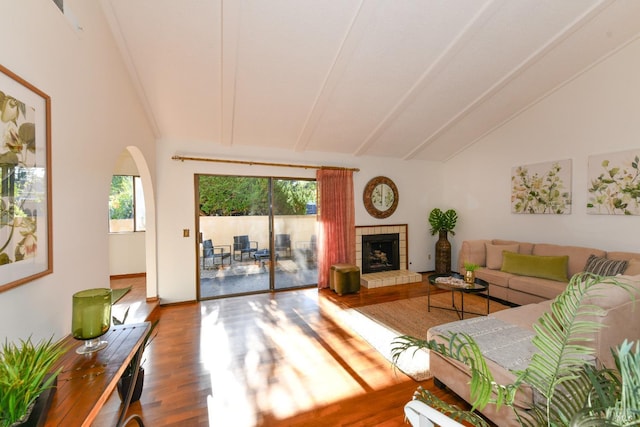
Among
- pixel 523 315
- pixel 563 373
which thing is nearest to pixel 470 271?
pixel 523 315

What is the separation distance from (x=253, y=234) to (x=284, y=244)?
569 mm

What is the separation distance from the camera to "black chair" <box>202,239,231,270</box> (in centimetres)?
425

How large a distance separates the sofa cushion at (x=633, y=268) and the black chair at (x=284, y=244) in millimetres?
4382

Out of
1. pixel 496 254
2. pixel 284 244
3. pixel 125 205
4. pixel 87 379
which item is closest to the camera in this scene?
pixel 87 379

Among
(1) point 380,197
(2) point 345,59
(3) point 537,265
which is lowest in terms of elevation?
(3) point 537,265

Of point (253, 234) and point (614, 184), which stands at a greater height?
point (614, 184)

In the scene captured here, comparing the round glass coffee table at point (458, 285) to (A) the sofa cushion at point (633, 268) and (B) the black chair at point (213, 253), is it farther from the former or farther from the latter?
(B) the black chair at point (213, 253)

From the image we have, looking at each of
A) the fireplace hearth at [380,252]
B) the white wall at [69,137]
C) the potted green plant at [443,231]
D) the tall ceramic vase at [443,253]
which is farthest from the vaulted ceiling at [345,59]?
the tall ceramic vase at [443,253]

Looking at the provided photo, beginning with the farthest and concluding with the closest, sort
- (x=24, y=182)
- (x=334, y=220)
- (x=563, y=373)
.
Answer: (x=334, y=220), (x=24, y=182), (x=563, y=373)

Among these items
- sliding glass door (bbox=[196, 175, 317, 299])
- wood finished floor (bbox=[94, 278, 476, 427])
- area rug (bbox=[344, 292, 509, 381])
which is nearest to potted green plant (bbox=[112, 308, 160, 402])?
wood finished floor (bbox=[94, 278, 476, 427])

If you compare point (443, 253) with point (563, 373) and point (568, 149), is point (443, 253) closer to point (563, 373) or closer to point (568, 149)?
point (568, 149)

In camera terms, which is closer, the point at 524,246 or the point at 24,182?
the point at 24,182

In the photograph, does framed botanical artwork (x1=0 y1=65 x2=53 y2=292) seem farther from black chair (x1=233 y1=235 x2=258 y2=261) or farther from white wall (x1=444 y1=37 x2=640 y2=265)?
white wall (x1=444 y1=37 x2=640 y2=265)

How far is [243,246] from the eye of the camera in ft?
14.6
